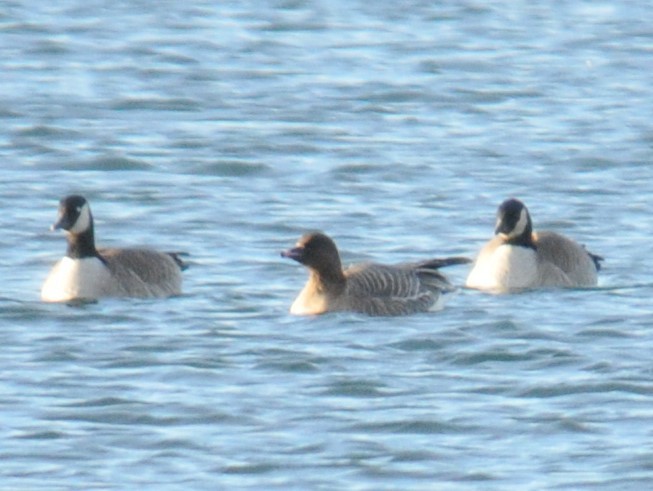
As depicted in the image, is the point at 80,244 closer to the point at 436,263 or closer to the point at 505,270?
the point at 436,263

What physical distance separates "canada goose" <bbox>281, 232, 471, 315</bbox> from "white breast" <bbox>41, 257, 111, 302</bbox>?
5.22 ft

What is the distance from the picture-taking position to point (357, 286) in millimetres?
15805

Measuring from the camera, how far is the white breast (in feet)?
53.1

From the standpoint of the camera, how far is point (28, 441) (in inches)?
464

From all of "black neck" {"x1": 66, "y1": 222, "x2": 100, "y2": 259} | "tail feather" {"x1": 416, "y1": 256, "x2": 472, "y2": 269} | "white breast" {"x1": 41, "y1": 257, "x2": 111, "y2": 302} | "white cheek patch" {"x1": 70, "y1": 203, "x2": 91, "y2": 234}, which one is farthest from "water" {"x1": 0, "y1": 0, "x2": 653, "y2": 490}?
"white cheek patch" {"x1": 70, "y1": 203, "x2": 91, "y2": 234}

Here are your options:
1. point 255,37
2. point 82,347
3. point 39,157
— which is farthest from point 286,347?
point 255,37

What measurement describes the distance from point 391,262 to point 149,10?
19.5 metres

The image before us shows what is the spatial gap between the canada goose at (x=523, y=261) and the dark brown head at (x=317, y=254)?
75.3 inches

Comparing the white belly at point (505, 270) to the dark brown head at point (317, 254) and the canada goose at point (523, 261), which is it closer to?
the canada goose at point (523, 261)

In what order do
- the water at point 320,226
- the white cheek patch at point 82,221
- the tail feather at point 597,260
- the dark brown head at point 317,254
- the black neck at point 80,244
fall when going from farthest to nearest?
the tail feather at point 597,260 → the black neck at point 80,244 → the white cheek patch at point 82,221 → the dark brown head at point 317,254 → the water at point 320,226

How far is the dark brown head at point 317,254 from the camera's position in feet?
51.1

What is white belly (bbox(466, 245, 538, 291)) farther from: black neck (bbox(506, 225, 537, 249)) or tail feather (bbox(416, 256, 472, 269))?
tail feather (bbox(416, 256, 472, 269))

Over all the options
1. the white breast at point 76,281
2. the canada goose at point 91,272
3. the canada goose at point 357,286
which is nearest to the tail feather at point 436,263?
the canada goose at point 357,286

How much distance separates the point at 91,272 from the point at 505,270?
134 inches
